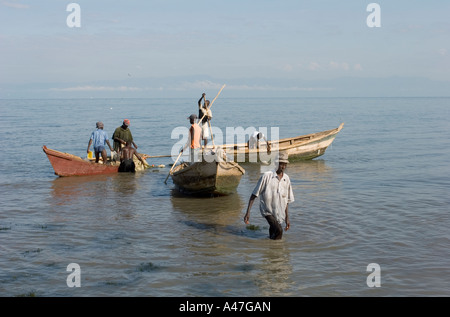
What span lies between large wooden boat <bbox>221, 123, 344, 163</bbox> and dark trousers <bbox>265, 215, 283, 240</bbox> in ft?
36.5

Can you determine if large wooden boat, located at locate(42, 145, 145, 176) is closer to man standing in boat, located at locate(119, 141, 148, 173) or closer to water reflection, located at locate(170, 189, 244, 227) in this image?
man standing in boat, located at locate(119, 141, 148, 173)

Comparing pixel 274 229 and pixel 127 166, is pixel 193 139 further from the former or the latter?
pixel 127 166

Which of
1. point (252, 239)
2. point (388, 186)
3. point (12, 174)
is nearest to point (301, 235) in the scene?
point (252, 239)

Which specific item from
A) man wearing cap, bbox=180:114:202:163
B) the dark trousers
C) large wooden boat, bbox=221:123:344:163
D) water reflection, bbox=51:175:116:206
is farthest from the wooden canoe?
large wooden boat, bbox=221:123:344:163

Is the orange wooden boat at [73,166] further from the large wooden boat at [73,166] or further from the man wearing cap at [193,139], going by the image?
the man wearing cap at [193,139]

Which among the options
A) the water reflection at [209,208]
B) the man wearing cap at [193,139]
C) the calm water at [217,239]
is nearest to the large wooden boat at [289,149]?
the calm water at [217,239]

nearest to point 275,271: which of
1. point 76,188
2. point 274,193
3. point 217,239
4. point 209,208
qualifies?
point 274,193

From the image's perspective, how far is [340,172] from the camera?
20156 millimetres

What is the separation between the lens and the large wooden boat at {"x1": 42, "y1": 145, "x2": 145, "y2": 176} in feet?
57.6

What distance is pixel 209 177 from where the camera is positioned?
13477 millimetres

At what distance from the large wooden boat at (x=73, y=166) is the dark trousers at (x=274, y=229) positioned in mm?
10362
